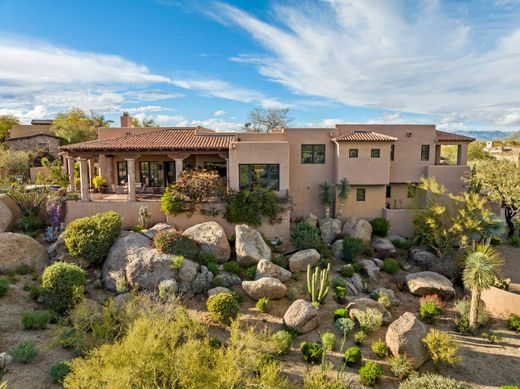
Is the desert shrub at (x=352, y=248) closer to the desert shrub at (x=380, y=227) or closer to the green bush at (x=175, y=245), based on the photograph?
the desert shrub at (x=380, y=227)

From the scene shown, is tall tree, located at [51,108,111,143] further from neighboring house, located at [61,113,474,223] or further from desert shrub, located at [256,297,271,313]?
desert shrub, located at [256,297,271,313]

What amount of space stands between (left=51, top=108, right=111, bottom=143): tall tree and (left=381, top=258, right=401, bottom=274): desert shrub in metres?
48.5

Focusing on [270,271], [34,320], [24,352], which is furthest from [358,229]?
[24,352]

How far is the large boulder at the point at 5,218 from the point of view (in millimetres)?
21219

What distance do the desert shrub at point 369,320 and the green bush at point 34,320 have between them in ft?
45.7

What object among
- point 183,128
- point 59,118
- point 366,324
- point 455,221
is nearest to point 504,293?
point 455,221

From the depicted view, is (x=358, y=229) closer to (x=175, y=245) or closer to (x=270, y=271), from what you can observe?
(x=270, y=271)

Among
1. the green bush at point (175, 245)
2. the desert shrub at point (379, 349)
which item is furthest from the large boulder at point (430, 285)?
the green bush at point (175, 245)

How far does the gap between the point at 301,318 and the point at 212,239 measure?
7.28 metres

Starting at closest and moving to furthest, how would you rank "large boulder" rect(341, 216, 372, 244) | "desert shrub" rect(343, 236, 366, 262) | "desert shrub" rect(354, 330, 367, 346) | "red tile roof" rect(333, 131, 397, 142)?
1. "desert shrub" rect(354, 330, 367, 346)
2. "desert shrub" rect(343, 236, 366, 262)
3. "large boulder" rect(341, 216, 372, 244)
4. "red tile roof" rect(333, 131, 397, 142)

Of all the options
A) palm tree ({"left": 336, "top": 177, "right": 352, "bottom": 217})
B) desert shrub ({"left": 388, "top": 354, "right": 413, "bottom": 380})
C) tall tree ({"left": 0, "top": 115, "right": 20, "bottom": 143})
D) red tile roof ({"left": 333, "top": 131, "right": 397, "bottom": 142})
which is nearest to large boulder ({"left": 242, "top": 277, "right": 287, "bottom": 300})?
desert shrub ({"left": 388, "top": 354, "right": 413, "bottom": 380})

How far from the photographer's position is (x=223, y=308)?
14.8m

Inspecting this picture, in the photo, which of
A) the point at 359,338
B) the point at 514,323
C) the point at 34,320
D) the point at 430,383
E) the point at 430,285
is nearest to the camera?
the point at 430,383

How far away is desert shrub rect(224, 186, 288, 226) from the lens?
21656 millimetres
